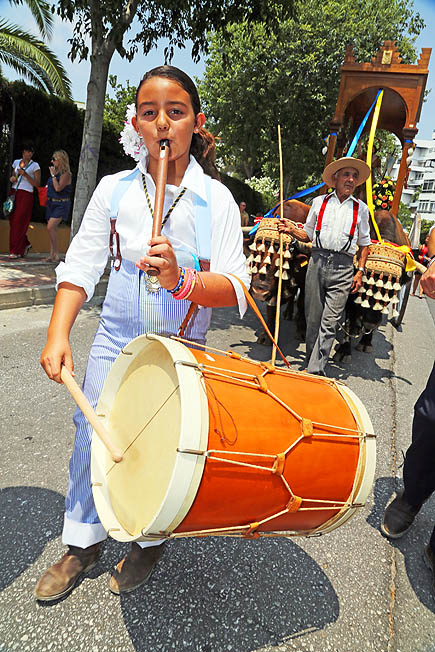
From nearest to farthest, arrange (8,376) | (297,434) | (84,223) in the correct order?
(297,434), (84,223), (8,376)

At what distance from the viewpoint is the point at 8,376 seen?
147 inches

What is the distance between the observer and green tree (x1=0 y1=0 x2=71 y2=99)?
10.9 meters

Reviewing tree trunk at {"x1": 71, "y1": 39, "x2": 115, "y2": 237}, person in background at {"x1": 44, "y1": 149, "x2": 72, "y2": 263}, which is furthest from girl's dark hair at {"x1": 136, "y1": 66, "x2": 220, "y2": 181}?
person in background at {"x1": 44, "y1": 149, "x2": 72, "y2": 263}

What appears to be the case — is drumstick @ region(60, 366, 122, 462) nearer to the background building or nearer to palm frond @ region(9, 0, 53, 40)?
palm frond @ region(9, 0, 53, 40)

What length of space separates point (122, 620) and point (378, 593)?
107cm

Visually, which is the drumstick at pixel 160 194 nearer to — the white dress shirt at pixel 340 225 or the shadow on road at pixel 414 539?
the shadow on road at pixel 414 539

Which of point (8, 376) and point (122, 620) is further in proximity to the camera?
point (8, 376)

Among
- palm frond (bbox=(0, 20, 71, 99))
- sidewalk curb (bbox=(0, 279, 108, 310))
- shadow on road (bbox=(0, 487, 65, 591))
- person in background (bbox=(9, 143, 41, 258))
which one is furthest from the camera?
palm frond (bbox=(0, 20, 71, 99))

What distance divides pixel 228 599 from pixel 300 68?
1819 centimetres

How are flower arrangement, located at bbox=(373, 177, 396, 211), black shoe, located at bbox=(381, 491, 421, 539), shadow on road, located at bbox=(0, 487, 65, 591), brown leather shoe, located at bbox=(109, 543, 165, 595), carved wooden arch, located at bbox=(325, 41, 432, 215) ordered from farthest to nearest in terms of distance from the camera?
flower arrangement, located at bbox=(373, 177, 396, 211) < carved wooden arch, located at bbox=(325, 41, 432, 215) < black shoe, located at bbox=(381, 491, 421, 539) < shadow on road, located at bbox=(0, 487, 65, 591) < brown leather shoe, located at bbox=(109, 543, 165, 595)

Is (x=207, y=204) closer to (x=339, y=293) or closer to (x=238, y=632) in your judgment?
(x=238, y=632)

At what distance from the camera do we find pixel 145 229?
5.36 ft

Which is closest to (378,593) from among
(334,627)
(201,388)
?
(334,627)

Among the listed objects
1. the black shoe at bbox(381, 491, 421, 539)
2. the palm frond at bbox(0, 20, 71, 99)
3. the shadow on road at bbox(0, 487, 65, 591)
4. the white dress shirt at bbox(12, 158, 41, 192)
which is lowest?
the shadow on road at bbox(0, 487, 65, 591)
